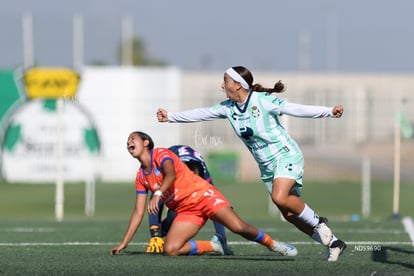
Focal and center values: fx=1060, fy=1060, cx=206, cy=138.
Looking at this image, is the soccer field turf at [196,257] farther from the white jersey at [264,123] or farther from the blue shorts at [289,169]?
the white jersey at [264,123]

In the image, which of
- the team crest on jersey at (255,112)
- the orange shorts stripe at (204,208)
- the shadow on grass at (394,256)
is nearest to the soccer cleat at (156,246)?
the orange shorts stripe at (204,208)

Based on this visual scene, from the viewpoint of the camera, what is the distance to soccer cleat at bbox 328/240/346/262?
10.3 meters

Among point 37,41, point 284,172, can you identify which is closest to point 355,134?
point 37,41

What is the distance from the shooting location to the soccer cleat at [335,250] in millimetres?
10344

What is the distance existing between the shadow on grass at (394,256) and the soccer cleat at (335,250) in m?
0.35

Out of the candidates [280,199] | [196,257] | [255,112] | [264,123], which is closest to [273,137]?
[264,123]

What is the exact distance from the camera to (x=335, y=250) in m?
10.4

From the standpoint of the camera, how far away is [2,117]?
3091cm

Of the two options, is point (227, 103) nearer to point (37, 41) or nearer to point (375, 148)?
point (375, 148)

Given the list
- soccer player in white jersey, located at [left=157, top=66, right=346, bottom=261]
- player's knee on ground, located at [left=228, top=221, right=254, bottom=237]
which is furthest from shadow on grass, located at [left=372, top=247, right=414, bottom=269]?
player's knee on ground, located at [left=228, top=221, right=254, bottom=237]

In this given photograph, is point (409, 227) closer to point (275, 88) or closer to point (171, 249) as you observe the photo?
point (171, 249)

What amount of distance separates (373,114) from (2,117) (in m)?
10.7

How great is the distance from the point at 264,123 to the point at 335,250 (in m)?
1.44

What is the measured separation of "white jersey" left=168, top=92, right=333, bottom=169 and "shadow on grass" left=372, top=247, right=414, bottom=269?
1351 millimetres
